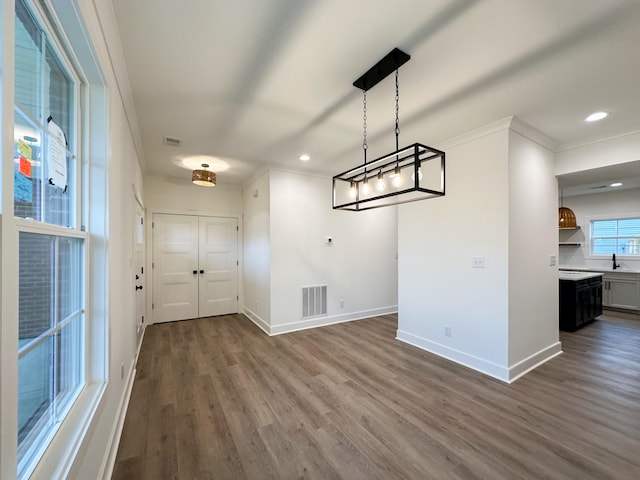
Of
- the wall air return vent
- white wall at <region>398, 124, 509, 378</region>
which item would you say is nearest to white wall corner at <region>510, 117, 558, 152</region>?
white wall at <region>398, 124, 509, 378</region>

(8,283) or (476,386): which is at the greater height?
(8,283)

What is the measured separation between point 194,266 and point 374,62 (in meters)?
4.73

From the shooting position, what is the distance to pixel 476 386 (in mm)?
2744

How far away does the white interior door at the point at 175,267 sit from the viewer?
16.5 ft

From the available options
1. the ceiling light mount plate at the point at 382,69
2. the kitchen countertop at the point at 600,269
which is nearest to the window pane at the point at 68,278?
the ceiling light mount plate at the point at 382,69

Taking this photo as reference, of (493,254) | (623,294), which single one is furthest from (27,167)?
(623,294)

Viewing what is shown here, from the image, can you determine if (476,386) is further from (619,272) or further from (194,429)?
(619,272)

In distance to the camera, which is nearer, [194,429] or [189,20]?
[189,20]

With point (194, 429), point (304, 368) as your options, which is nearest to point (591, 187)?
point (304, 368)

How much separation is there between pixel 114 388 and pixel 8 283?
1.59m

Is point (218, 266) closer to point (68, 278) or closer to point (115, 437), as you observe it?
point (115, 437)

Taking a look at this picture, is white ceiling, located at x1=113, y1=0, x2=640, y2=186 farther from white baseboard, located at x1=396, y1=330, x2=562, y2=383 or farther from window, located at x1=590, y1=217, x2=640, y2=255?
window, located at x1=590, y1=217, x2=640, y2=255

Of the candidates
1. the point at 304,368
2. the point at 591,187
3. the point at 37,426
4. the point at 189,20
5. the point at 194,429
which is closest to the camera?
the point at 37,426

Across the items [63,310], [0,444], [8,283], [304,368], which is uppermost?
[8,283]
